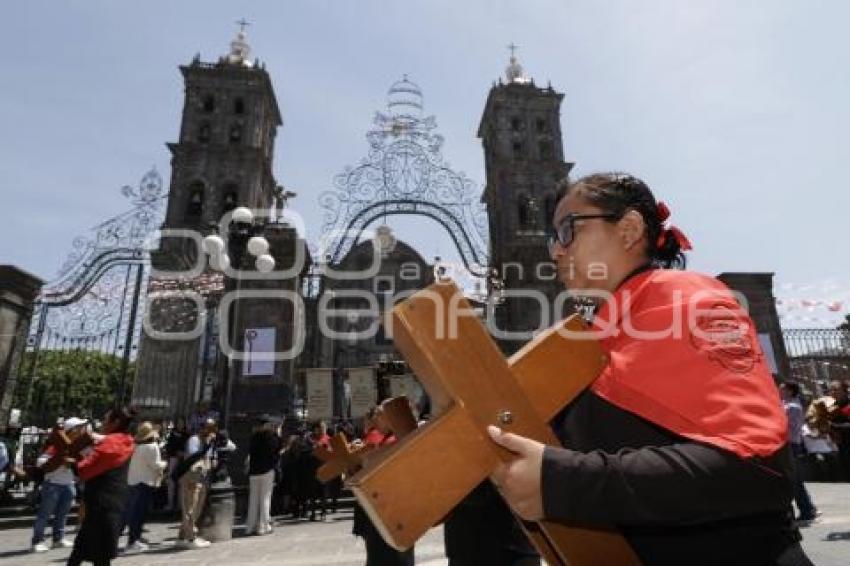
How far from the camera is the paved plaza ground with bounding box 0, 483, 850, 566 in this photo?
616 cm

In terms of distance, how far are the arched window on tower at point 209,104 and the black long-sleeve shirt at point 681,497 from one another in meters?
38.0

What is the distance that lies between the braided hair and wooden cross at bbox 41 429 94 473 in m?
7.82

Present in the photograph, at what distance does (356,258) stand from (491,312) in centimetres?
2243

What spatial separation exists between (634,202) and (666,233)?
0.43 feet

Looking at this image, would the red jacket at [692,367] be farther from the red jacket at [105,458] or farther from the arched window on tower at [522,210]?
the arched window on tower at [522,210]

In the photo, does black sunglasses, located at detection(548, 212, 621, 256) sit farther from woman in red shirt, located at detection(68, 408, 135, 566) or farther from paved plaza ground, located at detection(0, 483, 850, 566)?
woman in red shirt, located at detection(68, 408, 135, 566)

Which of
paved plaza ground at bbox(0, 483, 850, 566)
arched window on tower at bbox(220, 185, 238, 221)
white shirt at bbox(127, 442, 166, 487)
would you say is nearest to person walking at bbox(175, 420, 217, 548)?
paved plaza ground at bbox(0, 483, 850, 566)

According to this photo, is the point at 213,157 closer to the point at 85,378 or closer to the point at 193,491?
the point at 85,378

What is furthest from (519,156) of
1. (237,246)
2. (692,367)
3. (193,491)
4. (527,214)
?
(692,367)

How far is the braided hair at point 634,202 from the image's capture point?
1.48m

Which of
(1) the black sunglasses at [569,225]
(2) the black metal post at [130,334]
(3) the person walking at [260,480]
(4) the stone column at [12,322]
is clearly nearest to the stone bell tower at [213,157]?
(2) the black metal post at [130,334]

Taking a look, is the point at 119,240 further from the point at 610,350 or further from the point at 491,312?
the point at 610,350

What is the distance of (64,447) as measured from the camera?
7.70 m

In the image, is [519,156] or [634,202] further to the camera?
[519,156]
